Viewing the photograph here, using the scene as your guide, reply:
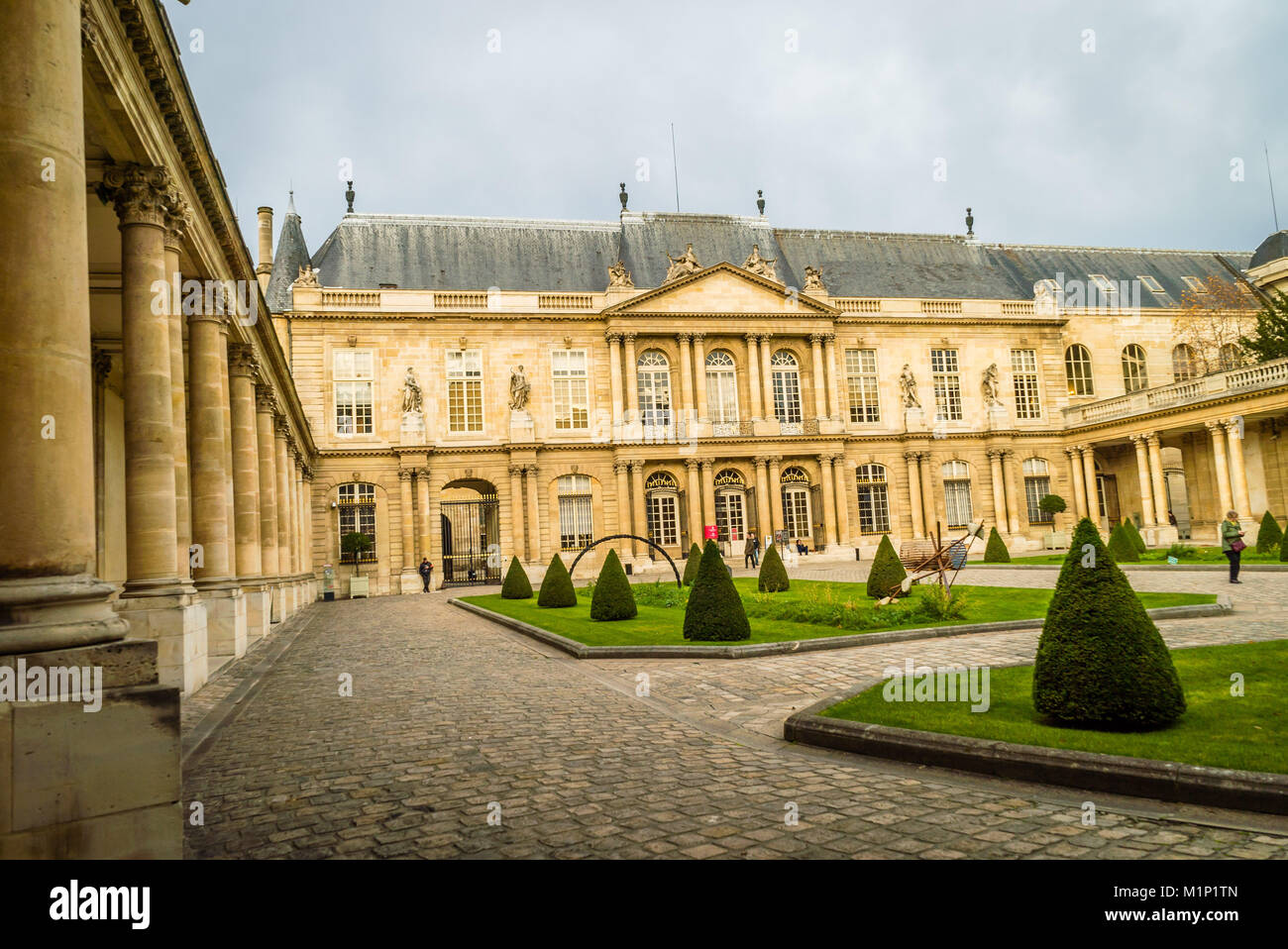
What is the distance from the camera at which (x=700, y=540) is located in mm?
34031

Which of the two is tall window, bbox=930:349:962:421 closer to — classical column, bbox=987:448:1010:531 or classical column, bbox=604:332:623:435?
classical column, bbox=987:448:1010:531

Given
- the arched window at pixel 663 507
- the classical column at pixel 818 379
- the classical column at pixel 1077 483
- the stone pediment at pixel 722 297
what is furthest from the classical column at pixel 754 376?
the classical column at pixel 1077 483

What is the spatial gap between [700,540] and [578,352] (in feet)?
30.3

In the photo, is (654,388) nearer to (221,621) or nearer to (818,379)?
(818,379)

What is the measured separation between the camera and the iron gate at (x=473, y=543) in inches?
1341

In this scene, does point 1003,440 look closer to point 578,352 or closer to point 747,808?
point 578,352

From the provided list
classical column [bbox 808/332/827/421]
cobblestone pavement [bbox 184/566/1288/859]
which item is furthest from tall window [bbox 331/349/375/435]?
cobblestone pavement [bbox 184/566/1288/859]

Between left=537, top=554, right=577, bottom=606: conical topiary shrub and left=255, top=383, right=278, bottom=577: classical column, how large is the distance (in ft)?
19.3

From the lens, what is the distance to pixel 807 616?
13.6m

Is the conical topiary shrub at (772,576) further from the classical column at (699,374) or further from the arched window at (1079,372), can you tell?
the arched window at (1079,372)

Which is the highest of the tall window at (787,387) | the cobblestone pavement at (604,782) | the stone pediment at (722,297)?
the stone pediment at (722,297)

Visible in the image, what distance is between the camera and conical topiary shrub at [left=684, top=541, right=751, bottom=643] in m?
11.8

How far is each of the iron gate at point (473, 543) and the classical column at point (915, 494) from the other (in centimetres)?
1794

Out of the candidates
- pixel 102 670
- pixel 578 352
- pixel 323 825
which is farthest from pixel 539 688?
pixel 578 352
